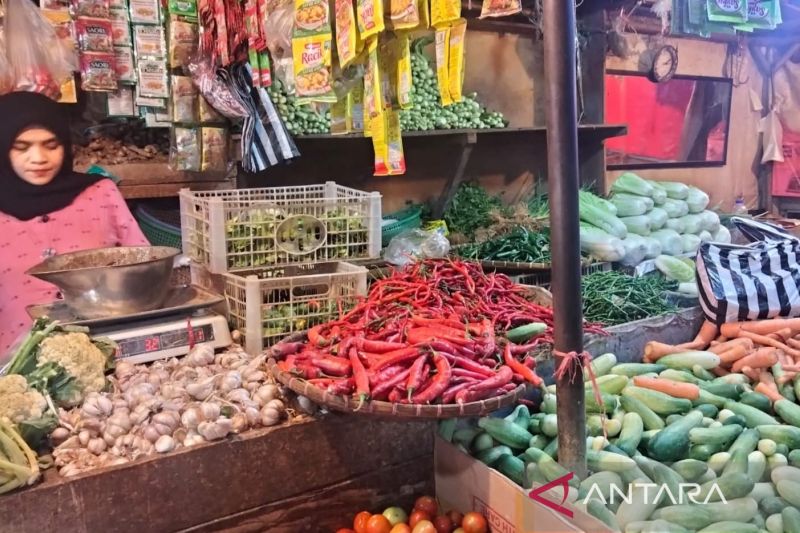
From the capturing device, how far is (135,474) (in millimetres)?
1749

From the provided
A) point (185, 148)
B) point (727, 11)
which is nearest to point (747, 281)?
point (727, 11)

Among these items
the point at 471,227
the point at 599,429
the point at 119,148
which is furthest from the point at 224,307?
the point at 471,227

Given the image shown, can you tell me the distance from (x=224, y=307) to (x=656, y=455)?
64.5 inches

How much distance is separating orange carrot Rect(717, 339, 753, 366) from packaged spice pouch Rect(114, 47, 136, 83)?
3359mm

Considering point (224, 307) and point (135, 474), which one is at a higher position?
point (224, 307)

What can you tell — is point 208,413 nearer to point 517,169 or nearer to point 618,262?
point 618,262

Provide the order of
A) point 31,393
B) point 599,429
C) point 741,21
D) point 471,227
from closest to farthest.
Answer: point 31,393, point 599,429, point 741,21, point 471,227

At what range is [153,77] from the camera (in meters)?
3.75

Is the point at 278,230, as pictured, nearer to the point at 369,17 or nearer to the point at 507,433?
the point at 369,17

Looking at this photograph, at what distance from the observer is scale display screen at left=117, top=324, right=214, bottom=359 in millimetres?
2242

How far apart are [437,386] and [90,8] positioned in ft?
9.84

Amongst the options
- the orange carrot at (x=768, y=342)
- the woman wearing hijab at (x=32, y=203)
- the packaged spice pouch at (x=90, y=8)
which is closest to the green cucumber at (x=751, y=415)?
the orange carrot at (x=768, y=342)

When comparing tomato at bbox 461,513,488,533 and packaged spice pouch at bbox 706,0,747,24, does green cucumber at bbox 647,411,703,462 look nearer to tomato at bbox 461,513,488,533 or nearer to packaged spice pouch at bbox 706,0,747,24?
tomato at bbox 461,513,488,533

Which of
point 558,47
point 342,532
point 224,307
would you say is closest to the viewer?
point 558,47
